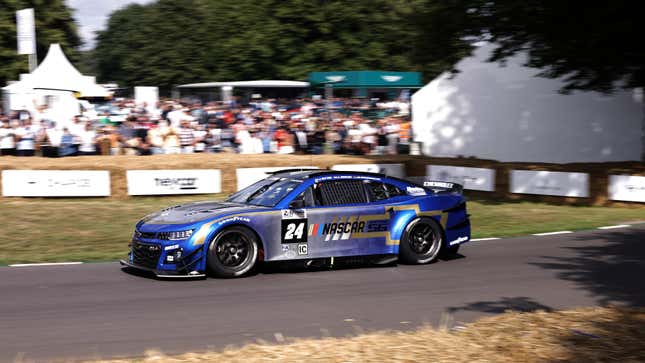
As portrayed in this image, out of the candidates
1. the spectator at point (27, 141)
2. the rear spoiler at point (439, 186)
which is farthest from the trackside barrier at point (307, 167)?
the rear spoiler at point (439, 186)

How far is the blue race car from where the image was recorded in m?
9.72

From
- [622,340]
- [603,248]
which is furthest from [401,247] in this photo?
[622,340]

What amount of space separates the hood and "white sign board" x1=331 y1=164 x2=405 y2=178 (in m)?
9.51

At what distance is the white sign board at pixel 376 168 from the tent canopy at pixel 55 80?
1409cm

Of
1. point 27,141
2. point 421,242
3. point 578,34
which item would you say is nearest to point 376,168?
point 578,34

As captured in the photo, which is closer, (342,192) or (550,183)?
(342,192)

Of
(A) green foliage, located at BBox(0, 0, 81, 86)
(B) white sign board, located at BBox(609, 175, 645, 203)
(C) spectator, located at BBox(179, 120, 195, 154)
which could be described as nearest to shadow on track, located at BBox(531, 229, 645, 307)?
(B) white sign board, located at BBox(609, 175, 645, 203)

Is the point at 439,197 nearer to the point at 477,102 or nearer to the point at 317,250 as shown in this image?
the point at 317,250

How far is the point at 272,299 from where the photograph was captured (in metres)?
8.78

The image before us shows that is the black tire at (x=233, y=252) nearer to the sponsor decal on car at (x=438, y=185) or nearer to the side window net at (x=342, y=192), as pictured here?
the side window net at (x=342, y=192)

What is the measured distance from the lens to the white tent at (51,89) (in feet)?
94.3

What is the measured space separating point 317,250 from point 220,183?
930 centimetres

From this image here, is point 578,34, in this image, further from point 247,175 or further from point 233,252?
point 233,252

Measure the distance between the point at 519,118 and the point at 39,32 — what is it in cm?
4077
